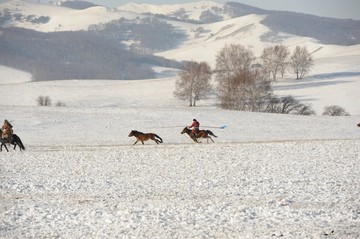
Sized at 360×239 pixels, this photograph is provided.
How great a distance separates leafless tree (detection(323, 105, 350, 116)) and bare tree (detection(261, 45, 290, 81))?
42.5 meters

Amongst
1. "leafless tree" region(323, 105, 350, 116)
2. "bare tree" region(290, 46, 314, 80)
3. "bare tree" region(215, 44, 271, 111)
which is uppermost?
"bare tree" region(290, 46, 314, 80)

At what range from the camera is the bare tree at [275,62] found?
127 m

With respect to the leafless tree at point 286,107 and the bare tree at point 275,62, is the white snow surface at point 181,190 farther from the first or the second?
the bare tree at point 275,62

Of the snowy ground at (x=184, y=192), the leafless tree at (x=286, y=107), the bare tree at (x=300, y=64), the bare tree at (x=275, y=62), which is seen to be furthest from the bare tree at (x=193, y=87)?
the snowy ground at (x=184, y=192)

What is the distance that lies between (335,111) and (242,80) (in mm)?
15519

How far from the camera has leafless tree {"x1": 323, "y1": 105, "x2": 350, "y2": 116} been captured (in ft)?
255

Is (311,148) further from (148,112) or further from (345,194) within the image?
(148,112)

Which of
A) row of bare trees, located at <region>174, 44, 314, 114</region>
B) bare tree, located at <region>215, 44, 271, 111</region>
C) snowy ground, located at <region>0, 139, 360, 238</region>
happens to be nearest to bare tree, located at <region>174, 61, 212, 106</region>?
row of bare trees, located at <region>174, 44, 314, 114</region>

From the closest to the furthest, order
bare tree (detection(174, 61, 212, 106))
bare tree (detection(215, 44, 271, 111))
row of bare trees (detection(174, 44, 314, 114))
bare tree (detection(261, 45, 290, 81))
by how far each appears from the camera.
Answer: bare tree (detection(215, 44, 271, 111)) → row of bare trees (detection(174, 44, 314, 114)) → bare tree (detection(174, 61, 212, 106)) → bare tree (detection(261, 45, 290, 81))

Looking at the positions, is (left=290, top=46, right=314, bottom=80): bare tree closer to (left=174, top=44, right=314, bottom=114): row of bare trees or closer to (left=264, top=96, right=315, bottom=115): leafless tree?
(left=174, top=44, right=314, bottom=114): row of bare trees

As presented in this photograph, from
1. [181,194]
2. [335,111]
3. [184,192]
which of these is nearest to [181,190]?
[184,192]

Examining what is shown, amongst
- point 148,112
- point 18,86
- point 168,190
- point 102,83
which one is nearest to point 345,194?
point 168,190

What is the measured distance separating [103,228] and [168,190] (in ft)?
17.1

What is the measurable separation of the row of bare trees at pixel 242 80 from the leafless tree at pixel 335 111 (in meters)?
2.60
